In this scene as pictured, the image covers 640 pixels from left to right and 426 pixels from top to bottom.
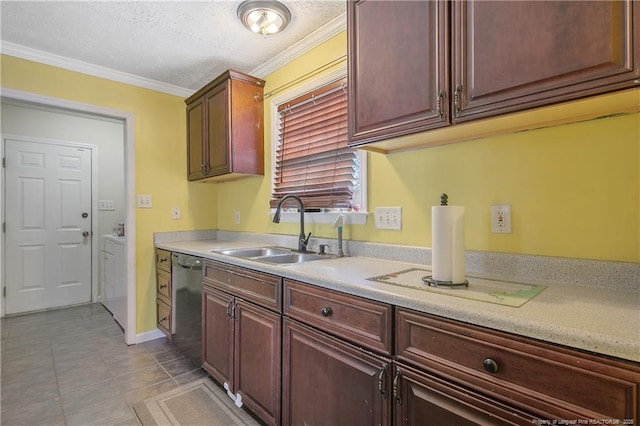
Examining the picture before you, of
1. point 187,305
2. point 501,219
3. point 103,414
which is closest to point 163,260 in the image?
point 187,305

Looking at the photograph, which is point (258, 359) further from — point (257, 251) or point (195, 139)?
point (195, 139)

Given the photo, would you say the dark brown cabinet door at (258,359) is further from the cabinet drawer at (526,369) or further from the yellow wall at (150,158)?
the yellow wall at (150,158)

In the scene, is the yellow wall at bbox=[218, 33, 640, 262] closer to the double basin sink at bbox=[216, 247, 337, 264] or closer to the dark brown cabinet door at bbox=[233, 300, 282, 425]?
the double basin sink at bbox=[216, 247, 337, 264]

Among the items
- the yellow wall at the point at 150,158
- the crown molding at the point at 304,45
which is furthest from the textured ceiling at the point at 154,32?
the yellow wall at the point at 150,158

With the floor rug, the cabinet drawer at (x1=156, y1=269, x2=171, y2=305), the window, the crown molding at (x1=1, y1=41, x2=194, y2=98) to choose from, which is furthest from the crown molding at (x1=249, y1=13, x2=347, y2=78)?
the floor rug

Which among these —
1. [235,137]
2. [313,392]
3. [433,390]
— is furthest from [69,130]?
[433,390]

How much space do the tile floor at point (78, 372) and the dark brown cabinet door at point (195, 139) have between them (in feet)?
5.12

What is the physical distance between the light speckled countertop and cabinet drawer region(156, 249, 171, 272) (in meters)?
1.70

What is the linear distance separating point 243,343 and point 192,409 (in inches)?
21.1

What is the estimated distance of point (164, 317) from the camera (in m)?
2.69

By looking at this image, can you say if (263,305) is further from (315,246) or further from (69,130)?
(69,130)

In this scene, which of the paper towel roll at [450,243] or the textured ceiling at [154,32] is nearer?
the paper towel roll at [450,243]

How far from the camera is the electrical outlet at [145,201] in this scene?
9.20 ft

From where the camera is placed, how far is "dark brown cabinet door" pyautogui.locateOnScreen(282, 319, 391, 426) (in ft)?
3.53
